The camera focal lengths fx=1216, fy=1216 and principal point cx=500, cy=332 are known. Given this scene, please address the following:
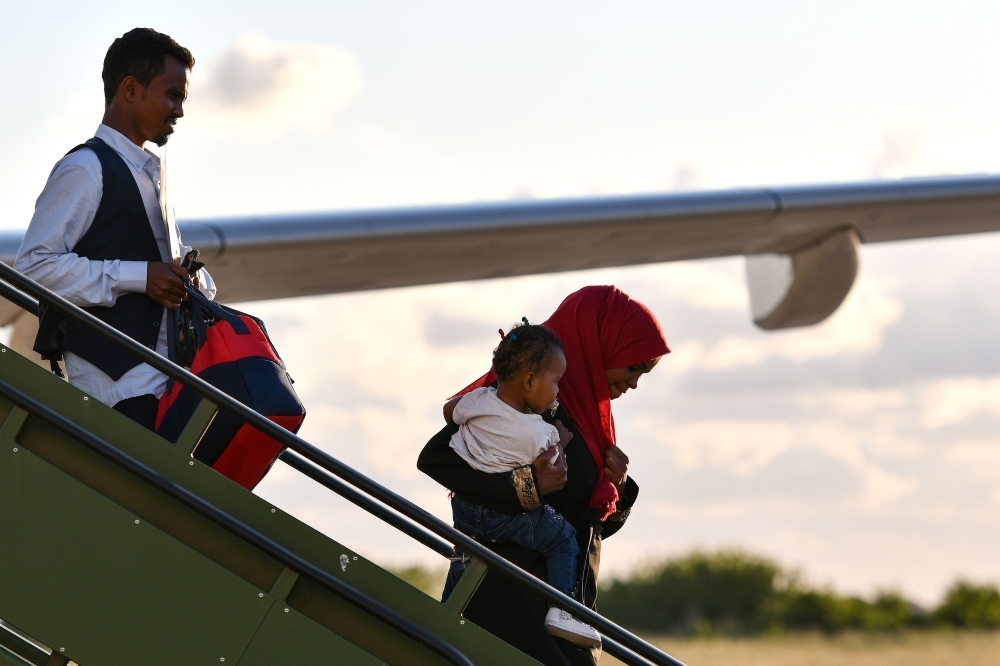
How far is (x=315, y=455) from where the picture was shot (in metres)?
3.10

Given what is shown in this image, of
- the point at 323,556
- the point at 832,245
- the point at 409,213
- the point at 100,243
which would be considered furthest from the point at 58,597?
the point at 832,245

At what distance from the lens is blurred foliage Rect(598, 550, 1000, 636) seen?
18625 mm

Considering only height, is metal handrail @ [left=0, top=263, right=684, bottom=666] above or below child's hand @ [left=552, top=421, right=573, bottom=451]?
below

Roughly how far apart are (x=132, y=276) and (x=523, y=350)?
118 cm

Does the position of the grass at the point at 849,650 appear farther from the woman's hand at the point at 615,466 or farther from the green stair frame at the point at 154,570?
the green stair frame at the point at 154,570

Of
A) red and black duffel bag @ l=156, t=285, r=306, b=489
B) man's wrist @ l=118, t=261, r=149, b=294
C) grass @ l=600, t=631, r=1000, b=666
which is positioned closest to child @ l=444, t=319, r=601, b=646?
red and black duffel bag @ l=156, t=285, r=306, b=489

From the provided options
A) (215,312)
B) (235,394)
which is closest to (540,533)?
(235,394)

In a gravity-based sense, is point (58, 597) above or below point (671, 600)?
below

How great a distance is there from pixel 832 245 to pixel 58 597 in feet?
20.9

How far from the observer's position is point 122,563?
301 cm

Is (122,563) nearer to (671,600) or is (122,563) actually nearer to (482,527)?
(482,527)

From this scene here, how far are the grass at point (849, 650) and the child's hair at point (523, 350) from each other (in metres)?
11.9

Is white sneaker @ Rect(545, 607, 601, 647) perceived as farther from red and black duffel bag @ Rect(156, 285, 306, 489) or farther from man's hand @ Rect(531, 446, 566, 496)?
red and black duffel bag @ Rect(156, 285, 306, 489)

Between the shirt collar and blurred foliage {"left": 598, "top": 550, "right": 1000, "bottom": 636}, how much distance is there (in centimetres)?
1632
